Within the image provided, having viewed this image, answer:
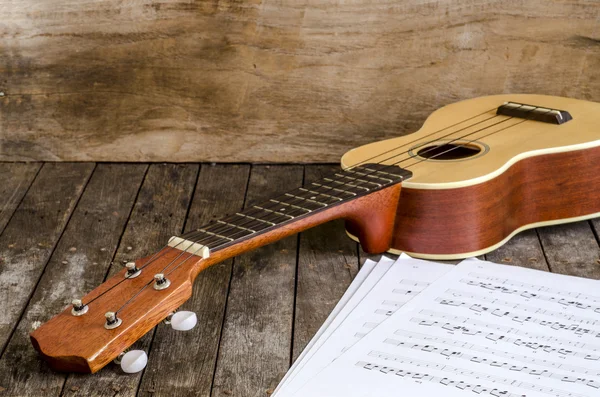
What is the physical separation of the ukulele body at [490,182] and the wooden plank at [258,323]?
157 millimetres

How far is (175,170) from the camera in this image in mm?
1820

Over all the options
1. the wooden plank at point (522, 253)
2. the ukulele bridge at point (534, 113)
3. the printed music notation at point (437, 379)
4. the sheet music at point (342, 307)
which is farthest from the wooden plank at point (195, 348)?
the ukulele bridge at point (534, 113)

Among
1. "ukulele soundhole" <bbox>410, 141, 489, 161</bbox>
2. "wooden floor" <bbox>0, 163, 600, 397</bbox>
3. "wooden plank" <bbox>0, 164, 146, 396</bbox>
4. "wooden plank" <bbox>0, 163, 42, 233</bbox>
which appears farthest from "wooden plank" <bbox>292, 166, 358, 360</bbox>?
"wooden plank" <bbox>0, 163, 42, 233</bbox>

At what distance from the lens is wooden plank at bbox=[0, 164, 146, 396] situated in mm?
1061

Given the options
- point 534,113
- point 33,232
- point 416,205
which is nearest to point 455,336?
point 416,205

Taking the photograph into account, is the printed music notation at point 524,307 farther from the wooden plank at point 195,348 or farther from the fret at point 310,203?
the wooden plank at point 195,348

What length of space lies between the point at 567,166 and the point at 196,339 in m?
0.74

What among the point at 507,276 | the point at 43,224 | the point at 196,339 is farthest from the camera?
the point at 43,224

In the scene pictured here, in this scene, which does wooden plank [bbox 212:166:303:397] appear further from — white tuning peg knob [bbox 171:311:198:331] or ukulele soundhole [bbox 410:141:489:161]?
ukulele soundhole [bbox 410:141:489:161]

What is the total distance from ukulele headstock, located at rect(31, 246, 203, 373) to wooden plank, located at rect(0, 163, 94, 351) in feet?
0.65

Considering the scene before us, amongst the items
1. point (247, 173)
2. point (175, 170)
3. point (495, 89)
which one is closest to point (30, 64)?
point (175, 170)

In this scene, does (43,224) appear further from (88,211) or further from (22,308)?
(22,308)

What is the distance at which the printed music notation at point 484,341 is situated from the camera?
997 mm

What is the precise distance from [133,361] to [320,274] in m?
0.39
